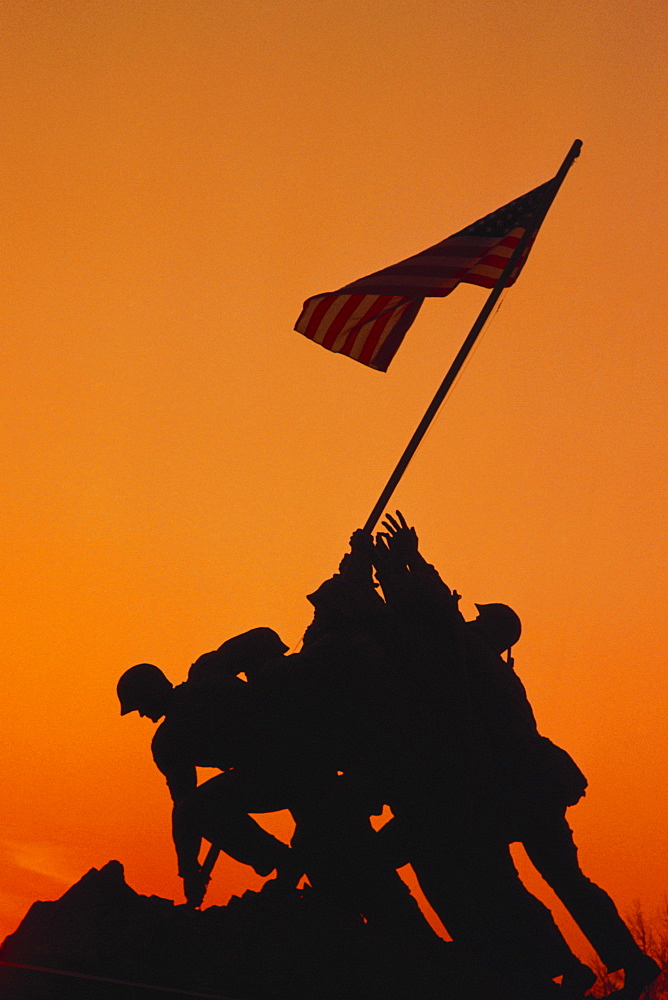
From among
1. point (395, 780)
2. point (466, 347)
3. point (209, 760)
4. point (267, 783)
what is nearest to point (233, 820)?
point (267, 783)

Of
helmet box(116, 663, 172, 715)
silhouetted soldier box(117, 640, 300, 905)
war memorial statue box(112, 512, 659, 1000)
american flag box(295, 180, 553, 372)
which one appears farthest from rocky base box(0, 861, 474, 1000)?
american flag box(295, 180, 553, 372)

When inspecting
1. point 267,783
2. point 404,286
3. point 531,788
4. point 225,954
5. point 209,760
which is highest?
point 404,286

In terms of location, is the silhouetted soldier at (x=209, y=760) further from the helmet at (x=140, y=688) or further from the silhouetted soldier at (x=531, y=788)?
the silhouetted soldier at (x=531, y=788)

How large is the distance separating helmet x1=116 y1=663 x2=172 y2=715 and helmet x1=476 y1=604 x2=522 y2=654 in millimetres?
2614

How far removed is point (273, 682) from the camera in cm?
838

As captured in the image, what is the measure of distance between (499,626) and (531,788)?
56.4 inches

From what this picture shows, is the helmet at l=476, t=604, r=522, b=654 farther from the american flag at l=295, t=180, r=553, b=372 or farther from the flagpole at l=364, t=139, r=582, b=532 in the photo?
the american flag at l=295, t=180, r=553, b=372

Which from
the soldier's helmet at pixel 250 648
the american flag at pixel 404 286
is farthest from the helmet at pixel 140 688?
the american flag at pixel 404 286

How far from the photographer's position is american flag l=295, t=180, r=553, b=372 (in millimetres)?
11117

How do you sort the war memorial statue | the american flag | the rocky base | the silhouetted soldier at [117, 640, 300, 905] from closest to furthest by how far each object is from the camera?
the rocky base, the war memorial statue, the silhouetted soldier at [117, 640, 300, 905], the american flag

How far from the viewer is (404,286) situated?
11023mm

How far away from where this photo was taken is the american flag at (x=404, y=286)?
11117mm

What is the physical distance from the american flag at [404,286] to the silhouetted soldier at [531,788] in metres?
3.38

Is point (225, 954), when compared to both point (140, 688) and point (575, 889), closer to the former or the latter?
point (140, 688)
